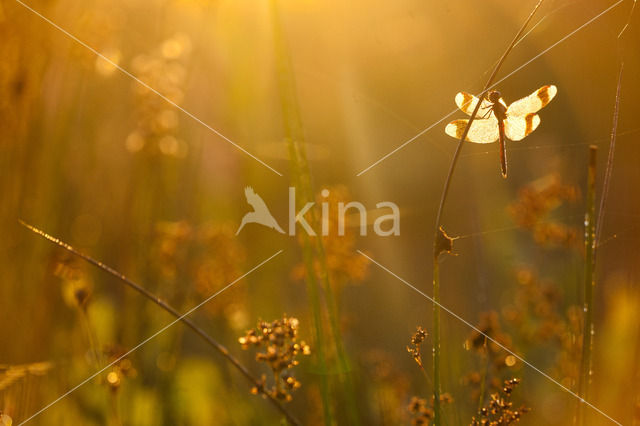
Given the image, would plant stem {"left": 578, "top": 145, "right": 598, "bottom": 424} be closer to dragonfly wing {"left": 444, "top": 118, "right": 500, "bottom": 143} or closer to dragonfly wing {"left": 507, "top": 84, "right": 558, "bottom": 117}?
dragonfly wing {"left": 507, "top": 84, "right": 558, "bottom": 117}

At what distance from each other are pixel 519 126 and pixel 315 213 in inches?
23.3

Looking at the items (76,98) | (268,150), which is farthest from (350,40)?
(76,98)

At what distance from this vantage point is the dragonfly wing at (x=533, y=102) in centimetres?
117

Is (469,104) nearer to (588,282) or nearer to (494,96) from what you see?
(494,96)

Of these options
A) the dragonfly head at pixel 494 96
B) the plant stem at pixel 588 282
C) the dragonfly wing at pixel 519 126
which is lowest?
the plant stem at pixel 588 282

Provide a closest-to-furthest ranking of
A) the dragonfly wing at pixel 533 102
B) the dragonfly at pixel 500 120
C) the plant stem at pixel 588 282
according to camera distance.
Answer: the plant stem at pixel 588 282
the dragonfly wing at pixel 533 102
the dragonfly at pixel 500 120

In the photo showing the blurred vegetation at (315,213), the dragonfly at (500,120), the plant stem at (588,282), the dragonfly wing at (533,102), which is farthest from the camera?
the blurred vegetation at (315,213)

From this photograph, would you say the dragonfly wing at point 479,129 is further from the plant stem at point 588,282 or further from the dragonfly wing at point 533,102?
the plant stem at point 588,282

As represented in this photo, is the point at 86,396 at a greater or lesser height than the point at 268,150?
lesser

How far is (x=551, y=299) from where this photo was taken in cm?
164

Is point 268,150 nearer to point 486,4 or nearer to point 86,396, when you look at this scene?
point 486,4

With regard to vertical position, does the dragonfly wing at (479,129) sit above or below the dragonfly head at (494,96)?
below

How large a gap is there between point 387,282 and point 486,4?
1.33m

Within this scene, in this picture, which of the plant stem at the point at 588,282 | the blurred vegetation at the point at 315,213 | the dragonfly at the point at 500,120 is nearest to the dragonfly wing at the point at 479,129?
the dragonfly at the point at 500,120
